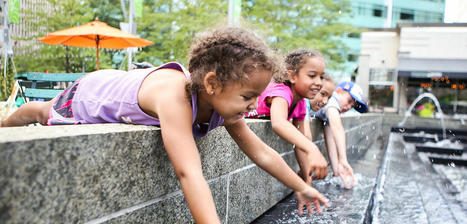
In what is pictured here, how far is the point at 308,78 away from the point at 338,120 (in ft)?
3.64

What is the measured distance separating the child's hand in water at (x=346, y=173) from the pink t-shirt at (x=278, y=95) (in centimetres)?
55

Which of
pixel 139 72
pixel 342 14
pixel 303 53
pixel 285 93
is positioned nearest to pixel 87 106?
pixel 139 72

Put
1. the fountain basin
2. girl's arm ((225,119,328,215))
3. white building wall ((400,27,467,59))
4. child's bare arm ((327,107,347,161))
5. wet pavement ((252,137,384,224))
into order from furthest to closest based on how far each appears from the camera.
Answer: white building wall ((400,27,467,59)) < the fountain basin < child's bare arm ((327,107,347,161)) < wet pavement ((252,137,384,224)) < girl's arm ((225,119,328,215))

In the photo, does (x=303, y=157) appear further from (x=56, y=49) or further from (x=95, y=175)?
(x=56, y=49)

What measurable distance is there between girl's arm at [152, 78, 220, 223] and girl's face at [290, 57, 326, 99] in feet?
5.40

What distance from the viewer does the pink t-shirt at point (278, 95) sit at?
9.38ft

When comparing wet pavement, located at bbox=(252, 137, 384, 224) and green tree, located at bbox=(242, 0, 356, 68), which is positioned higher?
green tree, located at bbox=(242, 0, 356, 68)

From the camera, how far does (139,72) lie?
1980 mm

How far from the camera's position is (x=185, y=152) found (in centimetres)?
145

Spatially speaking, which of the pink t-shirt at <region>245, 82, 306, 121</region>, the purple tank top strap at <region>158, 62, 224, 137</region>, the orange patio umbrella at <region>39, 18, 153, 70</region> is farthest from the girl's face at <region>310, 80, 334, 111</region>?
the orange patio umbrella at <region>39, 18, 153, 70</region>

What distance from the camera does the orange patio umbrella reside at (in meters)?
8.36

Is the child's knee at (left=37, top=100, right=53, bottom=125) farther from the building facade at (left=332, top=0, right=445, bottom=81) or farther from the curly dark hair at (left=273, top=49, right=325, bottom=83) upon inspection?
the building facade at (left=332, top=0, right=445, bottom=81)

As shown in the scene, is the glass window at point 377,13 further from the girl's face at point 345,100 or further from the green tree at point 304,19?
the girl's face at point 345,100

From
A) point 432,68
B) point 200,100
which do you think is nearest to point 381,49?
point 432,68
